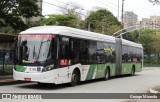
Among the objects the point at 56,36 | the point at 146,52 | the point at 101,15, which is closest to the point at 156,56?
the point at 146,52

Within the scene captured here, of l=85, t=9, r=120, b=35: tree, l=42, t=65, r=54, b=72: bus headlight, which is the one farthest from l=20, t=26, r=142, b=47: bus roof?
l=85, t=9, r=120, b=35: tree

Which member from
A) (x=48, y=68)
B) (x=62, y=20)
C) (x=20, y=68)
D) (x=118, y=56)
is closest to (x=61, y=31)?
(x=48, y=68)

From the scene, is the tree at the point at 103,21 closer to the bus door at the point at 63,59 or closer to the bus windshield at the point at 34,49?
the bus door at the point at 63,59

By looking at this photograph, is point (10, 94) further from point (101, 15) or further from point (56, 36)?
point (101, 15)

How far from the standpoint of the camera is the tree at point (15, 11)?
84.8 ft

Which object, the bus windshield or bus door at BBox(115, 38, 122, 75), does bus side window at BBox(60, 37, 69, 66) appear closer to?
the bus windshield

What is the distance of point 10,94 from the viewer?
52.6ft

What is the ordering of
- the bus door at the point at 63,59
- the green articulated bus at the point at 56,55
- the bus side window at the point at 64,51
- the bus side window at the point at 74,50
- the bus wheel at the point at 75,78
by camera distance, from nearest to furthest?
the green articulated bus at the point at 56,55 → the bus door at the point at 63,59 → the bus side window at the point at 64,51 → the bus side window at the point at 74,50 → the bus wheel at the point at 75,78

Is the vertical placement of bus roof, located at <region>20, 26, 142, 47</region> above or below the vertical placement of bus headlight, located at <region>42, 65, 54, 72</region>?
above

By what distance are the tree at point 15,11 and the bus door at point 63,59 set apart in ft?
23.6

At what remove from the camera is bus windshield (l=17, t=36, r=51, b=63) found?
1867 cm

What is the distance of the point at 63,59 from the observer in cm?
1950

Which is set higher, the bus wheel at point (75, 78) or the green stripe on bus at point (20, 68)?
the green stripe on bus at point (20, 68)

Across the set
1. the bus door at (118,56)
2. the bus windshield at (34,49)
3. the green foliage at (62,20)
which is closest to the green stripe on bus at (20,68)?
the bus windshield at (34,49)
